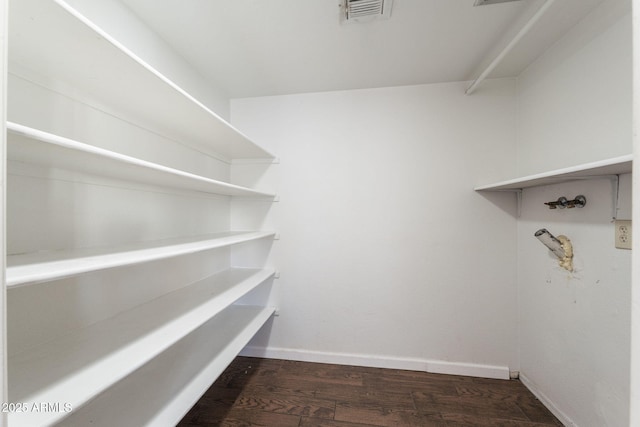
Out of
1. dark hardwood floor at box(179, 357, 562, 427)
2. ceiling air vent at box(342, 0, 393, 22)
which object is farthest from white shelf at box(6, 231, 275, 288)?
ceiling air vent at box(342, 0, 393, 22)

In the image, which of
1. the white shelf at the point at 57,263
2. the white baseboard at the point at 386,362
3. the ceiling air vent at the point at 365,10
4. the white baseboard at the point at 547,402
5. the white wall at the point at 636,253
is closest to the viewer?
the white wall at the point at 636,253

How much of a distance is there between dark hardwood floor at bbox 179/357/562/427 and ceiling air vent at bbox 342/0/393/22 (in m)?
2.16

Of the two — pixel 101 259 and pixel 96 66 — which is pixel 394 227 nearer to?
pixel 101 259

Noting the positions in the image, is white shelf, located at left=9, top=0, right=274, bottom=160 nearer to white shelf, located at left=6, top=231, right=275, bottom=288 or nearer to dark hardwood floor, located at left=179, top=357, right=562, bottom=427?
white shelf, located at left=6, top=231, right=275, bottom=288

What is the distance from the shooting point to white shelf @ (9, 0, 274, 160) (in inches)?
22.9

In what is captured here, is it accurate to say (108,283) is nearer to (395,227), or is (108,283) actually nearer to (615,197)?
(395,227)

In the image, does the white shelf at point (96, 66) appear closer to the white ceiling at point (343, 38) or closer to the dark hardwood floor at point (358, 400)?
the white ceiling at point (343, 38)

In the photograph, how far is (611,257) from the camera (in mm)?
1025

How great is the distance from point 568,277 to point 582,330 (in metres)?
0.26

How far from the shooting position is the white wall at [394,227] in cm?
165

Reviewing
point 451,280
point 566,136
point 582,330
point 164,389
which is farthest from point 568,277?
point 164,389

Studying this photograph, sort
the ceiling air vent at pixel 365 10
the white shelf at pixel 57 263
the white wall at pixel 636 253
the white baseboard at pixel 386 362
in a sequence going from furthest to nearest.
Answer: the white baseboard at pixel 386 362, the ceiling air vent at pixel 365 10, the white shelf at pixel 57 263, the white wall at pixel 636 253

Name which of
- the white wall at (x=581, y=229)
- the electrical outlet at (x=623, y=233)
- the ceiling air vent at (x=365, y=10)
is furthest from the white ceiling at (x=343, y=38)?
the electrical outlet at (x=623, y=233)

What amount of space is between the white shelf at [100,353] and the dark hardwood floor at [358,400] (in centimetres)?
42
